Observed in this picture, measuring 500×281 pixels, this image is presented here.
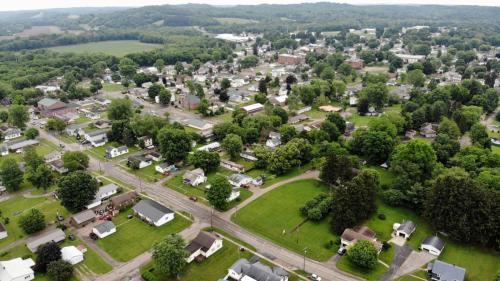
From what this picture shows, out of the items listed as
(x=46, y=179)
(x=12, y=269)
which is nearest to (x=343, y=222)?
(x=12, y=269)

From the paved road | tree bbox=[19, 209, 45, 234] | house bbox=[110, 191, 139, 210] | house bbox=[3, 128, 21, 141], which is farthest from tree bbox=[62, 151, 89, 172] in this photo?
house bbox=[3, 128, 21, 141]

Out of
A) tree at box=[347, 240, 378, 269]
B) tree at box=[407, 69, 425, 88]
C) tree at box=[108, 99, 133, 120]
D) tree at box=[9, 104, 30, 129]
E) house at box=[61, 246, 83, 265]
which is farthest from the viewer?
tree at box=[407, 69, 425, 88]

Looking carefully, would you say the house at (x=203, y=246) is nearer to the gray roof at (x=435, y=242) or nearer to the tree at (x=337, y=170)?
the tree at (x=337, y=170)

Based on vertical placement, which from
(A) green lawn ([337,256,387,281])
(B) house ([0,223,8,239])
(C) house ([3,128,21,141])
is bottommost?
(C) house ([3,128,21,141])

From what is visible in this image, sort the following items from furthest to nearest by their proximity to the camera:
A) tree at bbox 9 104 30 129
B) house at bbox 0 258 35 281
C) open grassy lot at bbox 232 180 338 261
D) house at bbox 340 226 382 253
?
tree at bbox 9 104 30 129, open grassy lot at bbox 232 180 338 261, house at bbox 340 226 382 253, house at bbox 0 258 35 281

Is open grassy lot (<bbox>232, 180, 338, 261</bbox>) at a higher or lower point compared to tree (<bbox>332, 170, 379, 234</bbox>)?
lower

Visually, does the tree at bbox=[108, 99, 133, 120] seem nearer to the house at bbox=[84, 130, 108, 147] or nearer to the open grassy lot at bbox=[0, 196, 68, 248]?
the house at bbox=[84, 130, 108, 147]

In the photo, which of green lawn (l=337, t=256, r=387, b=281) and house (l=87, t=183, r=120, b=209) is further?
house (l=87, t=183, r=120, b=209)
